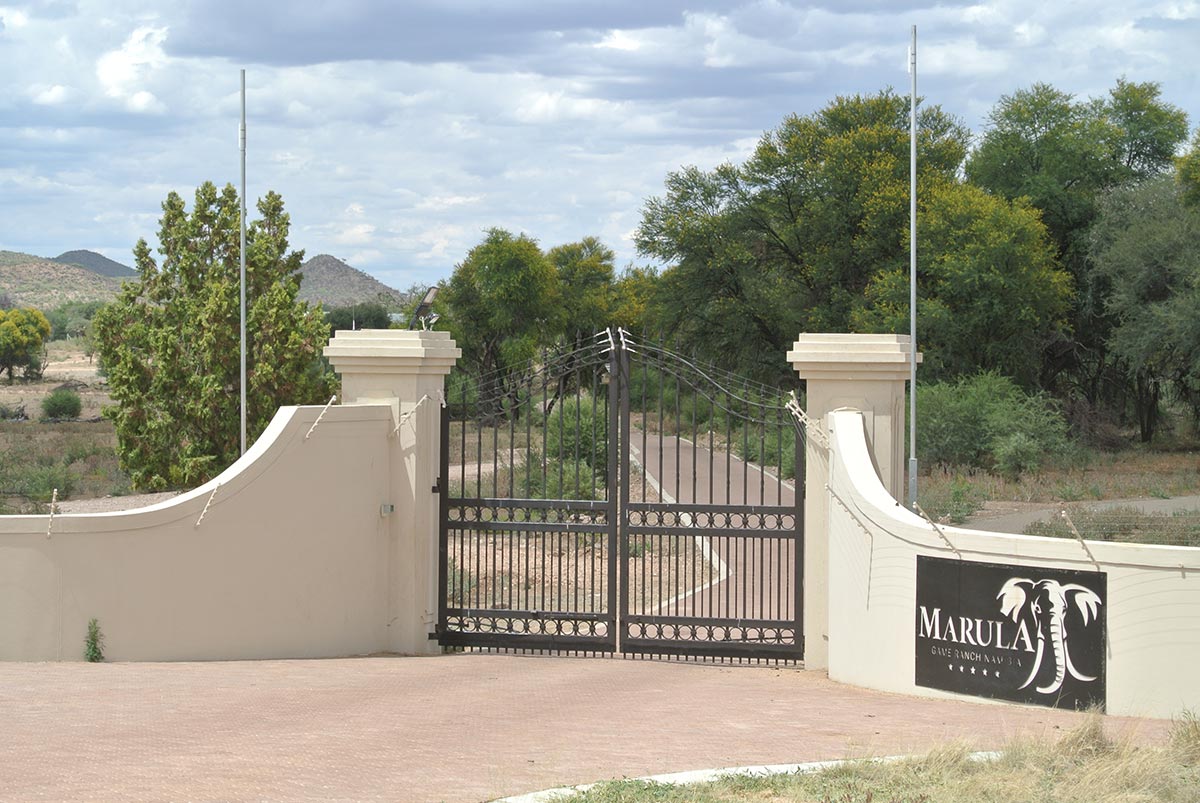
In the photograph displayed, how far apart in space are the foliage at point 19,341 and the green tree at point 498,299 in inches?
1619

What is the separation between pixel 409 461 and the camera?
41.4 ft

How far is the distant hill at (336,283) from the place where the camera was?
595 ft

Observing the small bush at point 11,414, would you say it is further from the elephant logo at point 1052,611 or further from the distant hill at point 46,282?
the distant hill at point 46,282

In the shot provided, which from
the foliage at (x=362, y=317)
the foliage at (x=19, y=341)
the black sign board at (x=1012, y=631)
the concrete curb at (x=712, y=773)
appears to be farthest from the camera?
the foliage at (x=362, y=317)

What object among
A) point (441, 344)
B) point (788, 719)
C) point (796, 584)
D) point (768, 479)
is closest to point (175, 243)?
point (768, 479)

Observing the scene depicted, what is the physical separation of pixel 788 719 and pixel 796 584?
10.1 ft

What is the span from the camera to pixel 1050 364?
50.1 metres

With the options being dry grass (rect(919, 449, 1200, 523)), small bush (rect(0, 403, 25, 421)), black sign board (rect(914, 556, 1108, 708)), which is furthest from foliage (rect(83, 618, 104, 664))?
small bush (rect(0, 403, 25, 421))

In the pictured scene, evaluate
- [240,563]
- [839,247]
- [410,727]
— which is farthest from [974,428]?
[410,727]

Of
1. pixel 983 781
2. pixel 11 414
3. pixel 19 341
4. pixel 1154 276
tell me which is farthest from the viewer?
pixel 19 341

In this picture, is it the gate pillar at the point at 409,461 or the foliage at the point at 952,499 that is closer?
the gate pillar at the point at 409,461

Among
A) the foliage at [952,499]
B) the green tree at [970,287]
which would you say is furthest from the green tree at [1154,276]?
the foliage at [952,499]

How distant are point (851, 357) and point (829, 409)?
513 mm

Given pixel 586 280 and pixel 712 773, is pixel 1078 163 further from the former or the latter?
pixel 712 773
